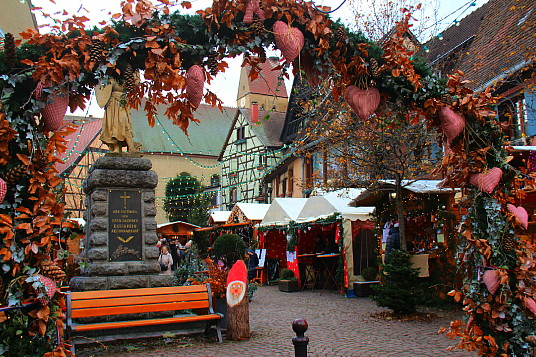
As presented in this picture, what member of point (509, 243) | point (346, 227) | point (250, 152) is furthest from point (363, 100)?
point (250, 152)

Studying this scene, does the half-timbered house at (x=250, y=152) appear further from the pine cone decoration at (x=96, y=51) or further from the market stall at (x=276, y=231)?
the pine cone decoration at (x=96, y=51)

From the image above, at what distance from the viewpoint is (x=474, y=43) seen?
1870 cm

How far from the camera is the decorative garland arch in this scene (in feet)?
13.0

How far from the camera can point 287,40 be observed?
181 inches

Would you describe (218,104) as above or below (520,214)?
above

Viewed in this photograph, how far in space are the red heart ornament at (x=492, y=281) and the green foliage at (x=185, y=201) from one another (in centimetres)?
4173

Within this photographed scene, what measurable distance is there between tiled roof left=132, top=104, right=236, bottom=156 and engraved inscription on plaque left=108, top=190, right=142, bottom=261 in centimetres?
4472

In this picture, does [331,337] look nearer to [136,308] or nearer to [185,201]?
[136,308]

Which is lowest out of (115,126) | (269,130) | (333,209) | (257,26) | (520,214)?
(520,214)

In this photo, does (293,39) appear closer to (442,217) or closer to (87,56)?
(87,56)

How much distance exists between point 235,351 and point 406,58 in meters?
4.72

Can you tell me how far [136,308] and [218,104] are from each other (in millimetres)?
4272

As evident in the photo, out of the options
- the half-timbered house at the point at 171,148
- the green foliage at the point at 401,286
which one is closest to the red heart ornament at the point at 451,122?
the green foliage at the point at 401,286

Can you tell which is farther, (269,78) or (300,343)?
(269,78)
